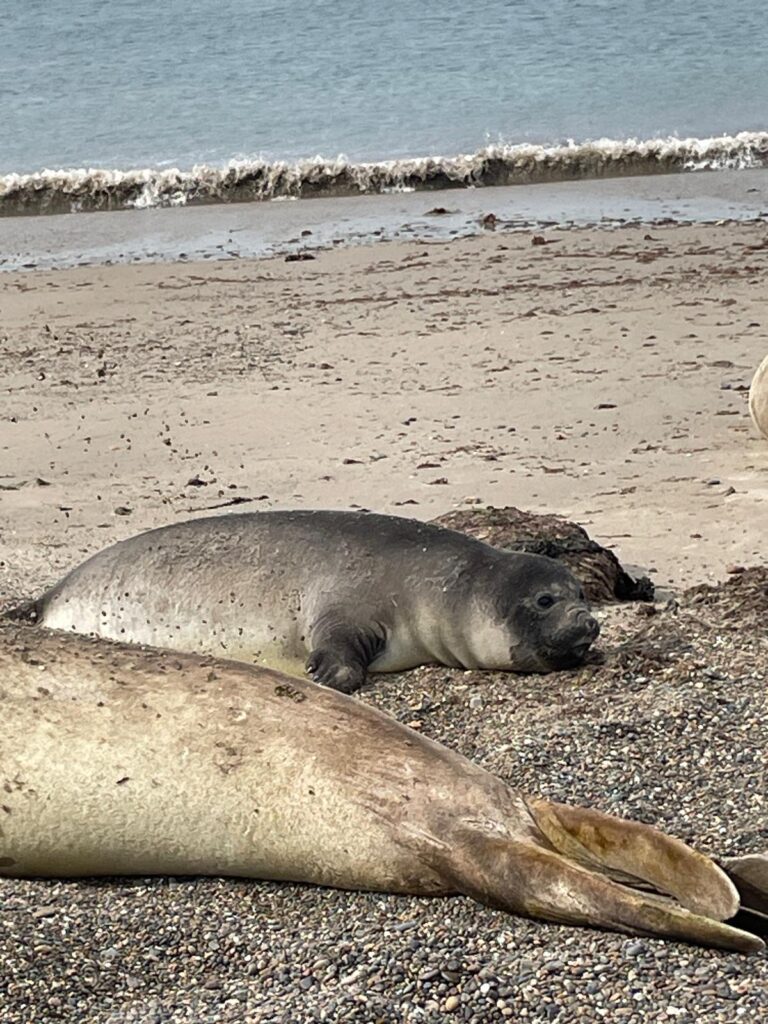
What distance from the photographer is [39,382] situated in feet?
32.9

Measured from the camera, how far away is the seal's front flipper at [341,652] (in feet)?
15.6

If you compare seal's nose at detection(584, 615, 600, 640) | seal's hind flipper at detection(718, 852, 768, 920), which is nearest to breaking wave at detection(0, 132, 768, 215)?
seal's nose at detection(584, 615, 600, 640)

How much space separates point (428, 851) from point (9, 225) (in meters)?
14.9

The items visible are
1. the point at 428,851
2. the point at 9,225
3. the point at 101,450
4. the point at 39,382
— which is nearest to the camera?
the point at 428,851

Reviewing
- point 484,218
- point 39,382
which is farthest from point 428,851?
point 484,218

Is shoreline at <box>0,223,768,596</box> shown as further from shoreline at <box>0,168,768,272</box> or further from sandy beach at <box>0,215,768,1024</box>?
shoreline at <box>0,168,768,272</box>

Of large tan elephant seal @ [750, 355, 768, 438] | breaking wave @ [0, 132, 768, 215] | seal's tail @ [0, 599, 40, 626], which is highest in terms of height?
seal's tail @ [0, 599, 40, 626]

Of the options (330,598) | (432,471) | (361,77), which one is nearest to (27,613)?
(330,598)

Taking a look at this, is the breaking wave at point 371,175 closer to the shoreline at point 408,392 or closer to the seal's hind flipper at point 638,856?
the shoreline at point 408,392

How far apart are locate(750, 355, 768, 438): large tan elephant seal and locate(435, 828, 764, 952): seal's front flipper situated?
501 cm

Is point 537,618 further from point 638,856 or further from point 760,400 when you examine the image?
point 760,400

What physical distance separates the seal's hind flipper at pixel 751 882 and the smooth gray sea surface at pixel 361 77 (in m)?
16.6

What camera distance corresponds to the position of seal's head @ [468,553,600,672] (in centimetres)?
481

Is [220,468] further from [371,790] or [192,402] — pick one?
[371,790]
